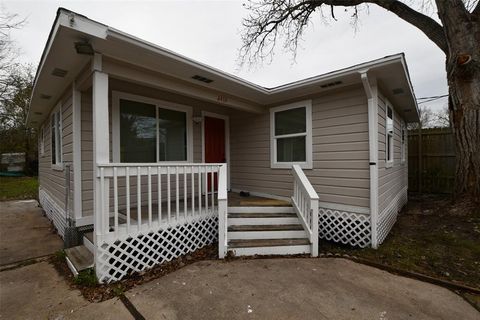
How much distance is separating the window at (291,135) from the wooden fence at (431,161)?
20.9 feet

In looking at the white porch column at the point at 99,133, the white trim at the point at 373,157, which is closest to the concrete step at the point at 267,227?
the white trim at the point at 373,157

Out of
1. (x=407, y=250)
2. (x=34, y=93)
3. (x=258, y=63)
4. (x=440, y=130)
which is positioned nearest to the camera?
(x=407, y=250)

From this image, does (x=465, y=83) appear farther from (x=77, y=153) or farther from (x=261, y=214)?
(x=77, y=153)

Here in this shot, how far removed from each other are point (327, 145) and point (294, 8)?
4.57 metres

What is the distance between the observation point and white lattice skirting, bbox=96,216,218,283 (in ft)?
8.82

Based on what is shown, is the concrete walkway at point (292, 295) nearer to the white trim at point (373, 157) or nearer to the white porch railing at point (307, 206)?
the white porch railing at point (307, 206)

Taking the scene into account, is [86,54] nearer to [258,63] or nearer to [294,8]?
[258,63]

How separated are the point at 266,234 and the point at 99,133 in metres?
2.82

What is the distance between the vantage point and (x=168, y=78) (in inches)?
146

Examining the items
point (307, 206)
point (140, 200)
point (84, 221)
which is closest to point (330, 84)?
point (307, 206)

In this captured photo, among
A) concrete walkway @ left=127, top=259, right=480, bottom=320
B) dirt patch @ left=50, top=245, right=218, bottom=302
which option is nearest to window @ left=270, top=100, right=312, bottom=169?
concrete walkway @ left=127, top=259, right=480, bottom=320

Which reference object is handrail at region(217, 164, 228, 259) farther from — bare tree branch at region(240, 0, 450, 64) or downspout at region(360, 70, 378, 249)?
bare tree branch at region(240, 0, 450, 64)

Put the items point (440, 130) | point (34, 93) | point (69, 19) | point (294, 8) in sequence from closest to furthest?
1. point (69, 19)
2. point (34, 93)
3. point (294, 8)
4. point (440, 130)

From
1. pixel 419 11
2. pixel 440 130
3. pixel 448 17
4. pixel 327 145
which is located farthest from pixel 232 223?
pixel 440 130
